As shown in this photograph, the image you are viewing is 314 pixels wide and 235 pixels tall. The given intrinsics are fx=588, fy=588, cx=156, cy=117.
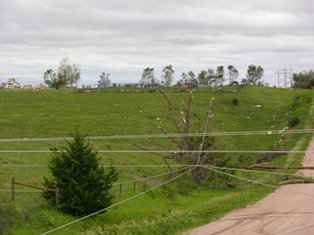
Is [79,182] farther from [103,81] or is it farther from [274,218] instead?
[103,81]

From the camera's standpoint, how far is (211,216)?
67.4ft

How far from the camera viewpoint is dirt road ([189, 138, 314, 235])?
1740cm

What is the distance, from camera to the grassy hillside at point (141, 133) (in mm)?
19641

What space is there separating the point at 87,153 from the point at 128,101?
161 feet

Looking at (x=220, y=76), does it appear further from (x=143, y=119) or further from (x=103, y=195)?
(x=103, y=195)

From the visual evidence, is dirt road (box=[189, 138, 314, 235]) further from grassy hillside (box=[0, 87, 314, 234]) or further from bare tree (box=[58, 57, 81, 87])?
bare tree (box=[58, 57, 81, 87])

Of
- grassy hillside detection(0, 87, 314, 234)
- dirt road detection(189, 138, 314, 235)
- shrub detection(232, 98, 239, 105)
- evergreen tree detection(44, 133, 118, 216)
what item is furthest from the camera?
shrub detection(232, 98, 239, 105)

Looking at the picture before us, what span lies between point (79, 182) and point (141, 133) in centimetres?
3083

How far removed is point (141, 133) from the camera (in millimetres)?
49688

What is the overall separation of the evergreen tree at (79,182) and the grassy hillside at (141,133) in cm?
49

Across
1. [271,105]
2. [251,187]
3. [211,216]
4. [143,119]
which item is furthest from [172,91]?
[211,216]

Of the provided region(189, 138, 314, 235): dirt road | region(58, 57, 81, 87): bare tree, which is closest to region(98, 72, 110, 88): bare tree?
region(58, 57, 81, 87): bare tree

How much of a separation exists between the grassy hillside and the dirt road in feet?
2.62

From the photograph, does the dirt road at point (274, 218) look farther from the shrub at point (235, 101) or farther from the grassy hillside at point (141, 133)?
the shrub at point (235, 101)
